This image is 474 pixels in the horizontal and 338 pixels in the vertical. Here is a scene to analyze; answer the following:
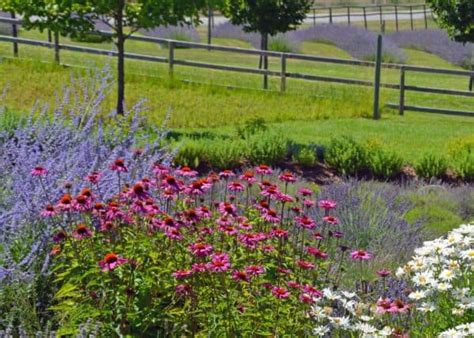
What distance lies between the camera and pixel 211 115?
16.1 meters

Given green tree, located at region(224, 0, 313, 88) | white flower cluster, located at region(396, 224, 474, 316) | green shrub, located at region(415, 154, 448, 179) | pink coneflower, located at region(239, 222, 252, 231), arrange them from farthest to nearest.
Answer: green tree, located at region(224, 0, 313, 88), green shrub, located at region(415, 154, 448, 179), pink coneflower, located at region(239, 222, 252, 231), white flower cluster, located at region(396, 224, 474, 316)

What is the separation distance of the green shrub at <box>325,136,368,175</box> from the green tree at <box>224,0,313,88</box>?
13333 millimetres

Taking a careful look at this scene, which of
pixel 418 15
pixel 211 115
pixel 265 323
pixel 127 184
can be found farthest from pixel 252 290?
pixel 418 15

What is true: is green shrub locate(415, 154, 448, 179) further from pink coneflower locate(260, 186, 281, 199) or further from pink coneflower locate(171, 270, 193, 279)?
pink coneflower locate(171, 270, 193, 279)

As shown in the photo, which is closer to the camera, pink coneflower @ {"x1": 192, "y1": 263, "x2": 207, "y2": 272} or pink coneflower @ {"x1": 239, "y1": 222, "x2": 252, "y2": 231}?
pink coneflower @ {"x1": 192, "y1": 263, "x2": 207, "y2": 272}

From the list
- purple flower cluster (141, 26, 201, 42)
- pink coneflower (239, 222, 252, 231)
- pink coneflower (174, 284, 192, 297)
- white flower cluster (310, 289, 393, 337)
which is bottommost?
purple flower cluster (141, 26, 201, 42)

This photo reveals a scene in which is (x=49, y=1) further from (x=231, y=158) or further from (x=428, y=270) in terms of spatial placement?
(x=428, y=270)

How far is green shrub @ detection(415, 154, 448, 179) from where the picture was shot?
11016mm

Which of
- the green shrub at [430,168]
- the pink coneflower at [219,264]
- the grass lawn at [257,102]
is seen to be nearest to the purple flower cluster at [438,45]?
the grass lawn at [257,102]

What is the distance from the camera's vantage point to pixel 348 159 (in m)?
11.1

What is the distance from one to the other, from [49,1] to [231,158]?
16.3ft

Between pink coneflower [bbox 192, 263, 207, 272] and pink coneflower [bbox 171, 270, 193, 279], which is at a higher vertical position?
pink coneflower [bbox 192, 263, 207, 272]

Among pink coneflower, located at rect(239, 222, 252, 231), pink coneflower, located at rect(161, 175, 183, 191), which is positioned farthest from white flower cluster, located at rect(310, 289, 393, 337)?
pink coneflower, located at rect(161, 175, 183, 191)

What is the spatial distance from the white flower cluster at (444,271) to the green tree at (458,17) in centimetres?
1918
